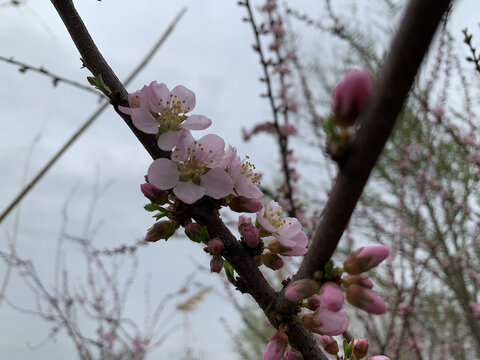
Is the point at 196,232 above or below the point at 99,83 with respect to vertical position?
below

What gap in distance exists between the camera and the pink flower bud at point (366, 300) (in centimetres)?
48

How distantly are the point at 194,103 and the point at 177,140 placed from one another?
190 mm

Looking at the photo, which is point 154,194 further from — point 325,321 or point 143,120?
point 325,321

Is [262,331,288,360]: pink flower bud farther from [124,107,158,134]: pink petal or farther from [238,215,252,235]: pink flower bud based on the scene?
[124,107,158,134]: pink petal

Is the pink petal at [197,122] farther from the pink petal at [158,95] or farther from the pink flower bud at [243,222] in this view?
the pink flower bud at [243,222]

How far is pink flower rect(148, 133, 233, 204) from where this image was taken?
60cm

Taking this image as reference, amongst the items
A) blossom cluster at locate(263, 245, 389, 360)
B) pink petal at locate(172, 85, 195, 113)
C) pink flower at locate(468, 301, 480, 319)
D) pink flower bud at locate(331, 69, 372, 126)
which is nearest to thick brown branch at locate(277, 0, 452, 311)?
pink flower bud at locate(331, 69, 372, 126)

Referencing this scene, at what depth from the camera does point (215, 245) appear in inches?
22.8

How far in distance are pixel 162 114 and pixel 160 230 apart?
0.21 meters

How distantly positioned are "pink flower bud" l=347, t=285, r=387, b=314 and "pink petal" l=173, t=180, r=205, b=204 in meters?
0.26

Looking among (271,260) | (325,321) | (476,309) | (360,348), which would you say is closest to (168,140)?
(271,260)

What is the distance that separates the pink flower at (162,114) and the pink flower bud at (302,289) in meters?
0.30

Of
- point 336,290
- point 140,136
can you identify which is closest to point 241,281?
point 336,290

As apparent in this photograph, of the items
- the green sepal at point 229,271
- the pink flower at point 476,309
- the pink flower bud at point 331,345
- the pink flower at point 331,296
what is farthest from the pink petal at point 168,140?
the pink flower at point 476,309
